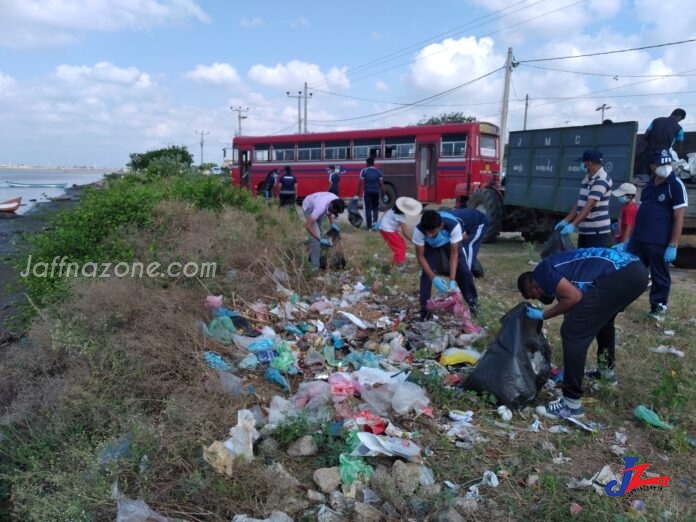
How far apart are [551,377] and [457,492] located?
159 cm

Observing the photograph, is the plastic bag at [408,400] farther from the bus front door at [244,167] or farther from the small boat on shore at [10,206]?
the small boat on shore at [10,206]

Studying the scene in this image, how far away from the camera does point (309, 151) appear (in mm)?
17531

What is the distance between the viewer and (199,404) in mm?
3229

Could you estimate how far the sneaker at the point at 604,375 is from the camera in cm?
371

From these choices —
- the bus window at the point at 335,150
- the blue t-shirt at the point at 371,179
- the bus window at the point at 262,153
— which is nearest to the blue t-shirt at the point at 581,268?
the blue t-shirt at the point at 371,179

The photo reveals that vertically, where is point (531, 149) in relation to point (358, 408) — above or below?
above

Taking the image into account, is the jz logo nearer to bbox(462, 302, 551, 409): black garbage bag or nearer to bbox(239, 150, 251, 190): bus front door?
bbox(462, 302, 551, 409): black garbage bag

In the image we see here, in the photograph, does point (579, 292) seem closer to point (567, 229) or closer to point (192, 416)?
→ point (192, 416)

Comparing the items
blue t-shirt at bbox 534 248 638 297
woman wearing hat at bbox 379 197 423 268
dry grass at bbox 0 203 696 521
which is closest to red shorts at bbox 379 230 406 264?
woman wearing hat at bbox 379 197 423 268

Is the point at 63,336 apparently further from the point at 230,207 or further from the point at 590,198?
the point at 230,207

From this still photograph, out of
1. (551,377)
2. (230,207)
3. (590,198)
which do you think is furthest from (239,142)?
(551,377)

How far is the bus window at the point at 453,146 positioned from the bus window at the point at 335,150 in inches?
132

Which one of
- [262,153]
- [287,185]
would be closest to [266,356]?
[287,185]

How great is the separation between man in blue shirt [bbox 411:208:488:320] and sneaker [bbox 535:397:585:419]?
1599 millimetres
